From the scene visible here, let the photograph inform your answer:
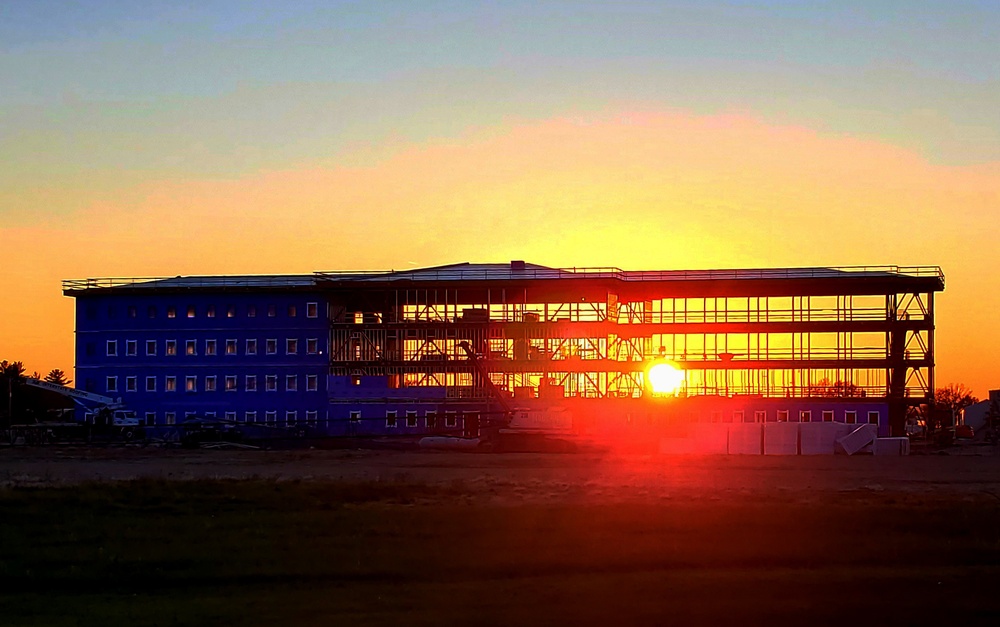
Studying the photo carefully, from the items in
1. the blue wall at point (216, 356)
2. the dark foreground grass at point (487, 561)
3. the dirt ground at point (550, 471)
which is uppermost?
the blue wall at point (216, 356)

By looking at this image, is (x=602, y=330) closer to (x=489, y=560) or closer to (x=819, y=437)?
(x=819, y=437)

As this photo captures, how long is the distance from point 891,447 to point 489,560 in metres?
50.0

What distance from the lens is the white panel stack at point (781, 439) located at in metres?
70.3

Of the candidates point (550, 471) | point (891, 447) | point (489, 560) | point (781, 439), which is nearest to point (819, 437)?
point (781, 439)

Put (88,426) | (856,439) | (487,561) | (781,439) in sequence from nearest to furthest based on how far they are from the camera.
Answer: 1. (487,561)
2. (781,439)
3. (856,439)
4. (88,426)

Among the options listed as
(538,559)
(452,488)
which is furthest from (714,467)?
(538,559)

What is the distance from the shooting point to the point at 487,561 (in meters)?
25.7

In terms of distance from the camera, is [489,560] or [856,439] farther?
[856,439]

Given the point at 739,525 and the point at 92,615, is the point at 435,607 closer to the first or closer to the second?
the point at 92,615

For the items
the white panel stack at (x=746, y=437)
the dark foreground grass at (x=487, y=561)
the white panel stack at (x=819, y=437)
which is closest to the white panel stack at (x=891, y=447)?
the white panel stack at (x=819, y=437)

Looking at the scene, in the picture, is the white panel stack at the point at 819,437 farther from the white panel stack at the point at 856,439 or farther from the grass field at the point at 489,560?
the grass field at the point at 489,560

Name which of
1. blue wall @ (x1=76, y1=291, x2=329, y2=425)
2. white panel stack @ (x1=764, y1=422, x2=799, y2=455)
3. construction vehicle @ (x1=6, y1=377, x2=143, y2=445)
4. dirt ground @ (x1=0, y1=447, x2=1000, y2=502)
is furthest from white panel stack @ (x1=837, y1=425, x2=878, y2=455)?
construction vehicle @ (x1=6, y1=377, x2=143, y2=445)

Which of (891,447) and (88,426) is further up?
(88,426)

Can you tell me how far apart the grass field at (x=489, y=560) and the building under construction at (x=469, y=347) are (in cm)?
5553
